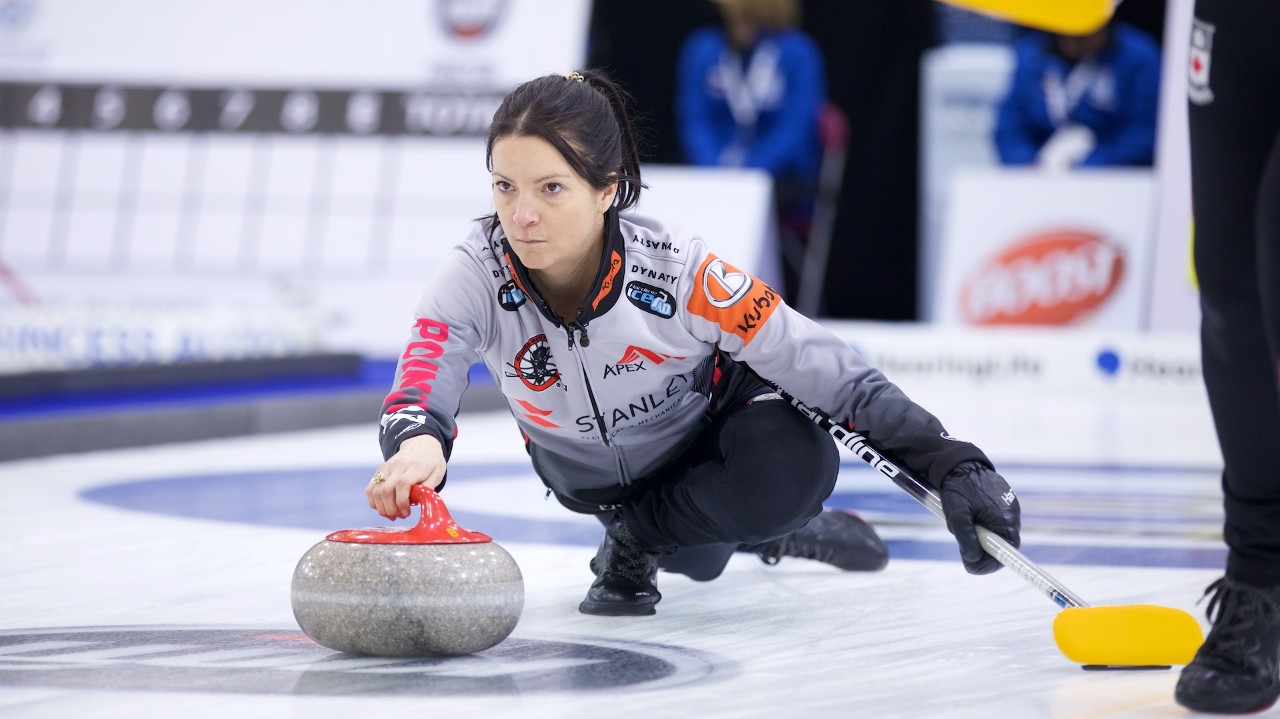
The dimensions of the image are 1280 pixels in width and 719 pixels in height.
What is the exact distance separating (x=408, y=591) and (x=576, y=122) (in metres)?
0.66

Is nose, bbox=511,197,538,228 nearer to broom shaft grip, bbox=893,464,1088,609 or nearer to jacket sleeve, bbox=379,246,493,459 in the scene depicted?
jacket sleeve, bbox=379,246,493,459

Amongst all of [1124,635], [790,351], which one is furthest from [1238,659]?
[790,351]

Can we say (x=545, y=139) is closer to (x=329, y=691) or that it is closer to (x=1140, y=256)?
(x=329, y=691)

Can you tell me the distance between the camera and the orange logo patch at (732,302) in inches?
81.4

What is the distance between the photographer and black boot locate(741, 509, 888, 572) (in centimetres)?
256

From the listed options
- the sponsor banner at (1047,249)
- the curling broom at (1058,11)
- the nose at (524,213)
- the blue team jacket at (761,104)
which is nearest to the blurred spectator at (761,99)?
the blue team jacket at (761,104)

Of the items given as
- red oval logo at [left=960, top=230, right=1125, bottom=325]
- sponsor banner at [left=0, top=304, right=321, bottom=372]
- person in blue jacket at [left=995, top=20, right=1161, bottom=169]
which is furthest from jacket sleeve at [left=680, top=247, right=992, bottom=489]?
person in blue jacket at [left=995, top=20, right=1161, bottom=169]

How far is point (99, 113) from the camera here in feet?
28.6

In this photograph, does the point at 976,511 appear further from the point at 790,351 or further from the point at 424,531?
the point at 424,531

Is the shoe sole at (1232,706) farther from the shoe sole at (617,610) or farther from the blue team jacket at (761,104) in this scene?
the blue team jacket at (761,104)

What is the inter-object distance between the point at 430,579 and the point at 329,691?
0.62ft

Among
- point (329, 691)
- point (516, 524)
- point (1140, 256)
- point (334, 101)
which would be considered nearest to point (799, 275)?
point (1140, 256)

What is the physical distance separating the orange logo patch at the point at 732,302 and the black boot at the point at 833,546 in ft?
1.96

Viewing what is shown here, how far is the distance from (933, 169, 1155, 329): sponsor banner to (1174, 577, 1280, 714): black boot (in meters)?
5.59
